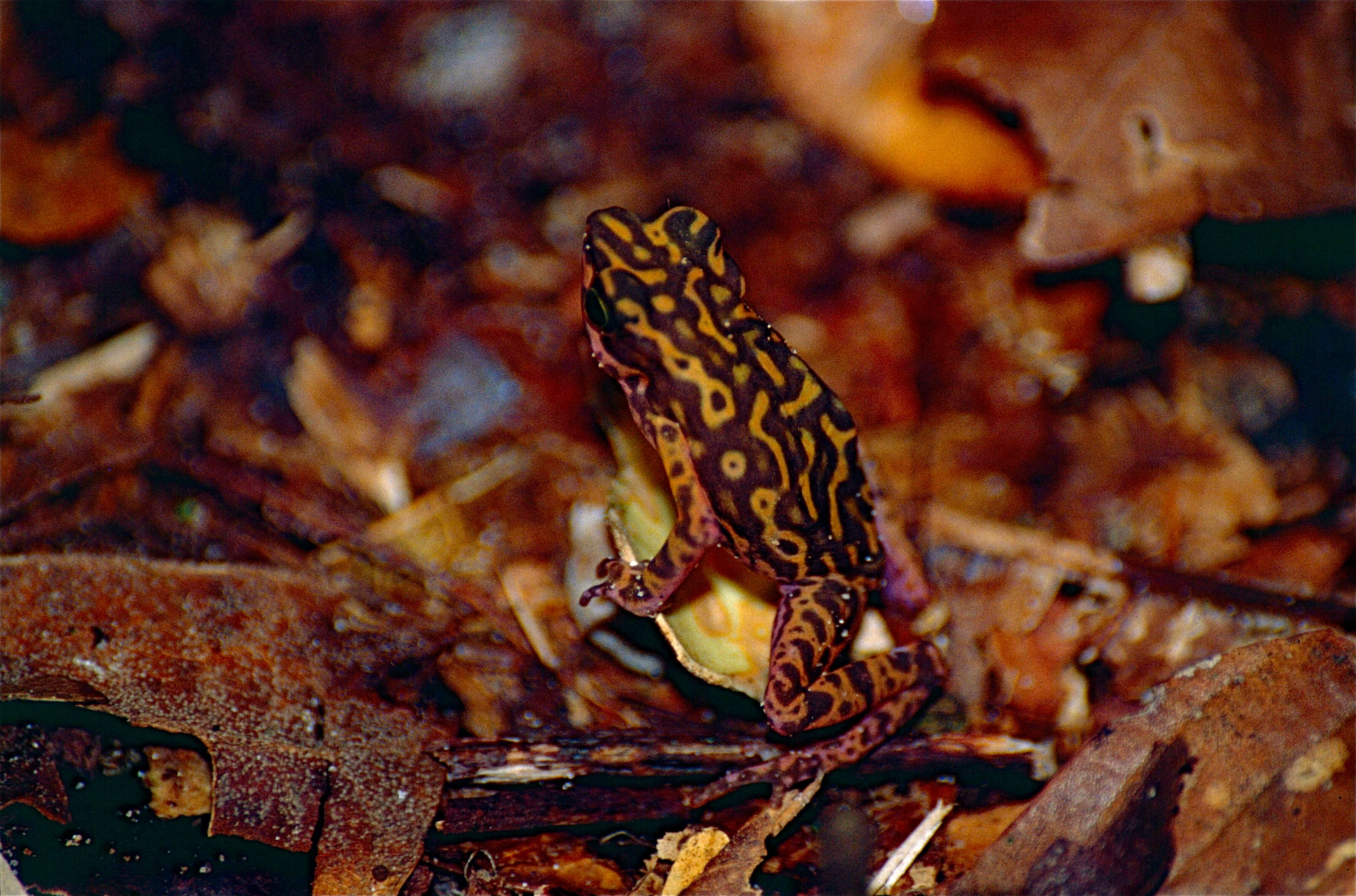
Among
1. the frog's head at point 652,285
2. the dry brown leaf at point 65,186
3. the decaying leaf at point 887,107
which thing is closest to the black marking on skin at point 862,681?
the frog's head at point 652,285

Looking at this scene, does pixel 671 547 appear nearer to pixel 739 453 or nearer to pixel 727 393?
pixel 739 453

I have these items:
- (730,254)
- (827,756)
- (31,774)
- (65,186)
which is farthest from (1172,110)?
(65,186)

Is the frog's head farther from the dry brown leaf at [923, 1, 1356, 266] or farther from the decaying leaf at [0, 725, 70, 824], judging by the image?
the decaying leaf at [0, 725, 70, 824]

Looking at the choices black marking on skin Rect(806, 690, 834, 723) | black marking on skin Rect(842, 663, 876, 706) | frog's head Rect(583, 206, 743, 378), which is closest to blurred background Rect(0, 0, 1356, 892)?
black marking on skin Rect(806, 690, 834, 723)

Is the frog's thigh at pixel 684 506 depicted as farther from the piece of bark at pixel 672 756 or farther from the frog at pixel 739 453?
the piece of bark at pixel 672 756

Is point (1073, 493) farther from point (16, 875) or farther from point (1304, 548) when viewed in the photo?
point (16, 875)

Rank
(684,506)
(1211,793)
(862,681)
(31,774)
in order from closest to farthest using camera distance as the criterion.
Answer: (1211,793), (31,774), (862,681), (684,506)

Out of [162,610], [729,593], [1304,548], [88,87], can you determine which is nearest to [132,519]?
[162,610]
